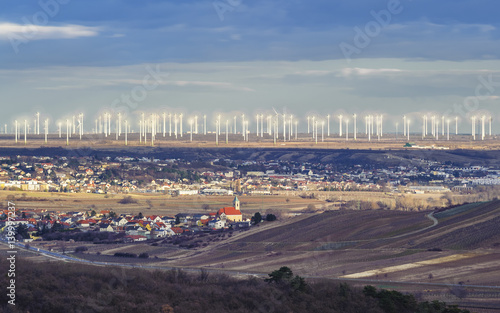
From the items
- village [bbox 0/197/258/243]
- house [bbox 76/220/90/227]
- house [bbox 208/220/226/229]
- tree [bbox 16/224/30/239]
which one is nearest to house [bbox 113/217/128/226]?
village [bbox 0/197/258/243]

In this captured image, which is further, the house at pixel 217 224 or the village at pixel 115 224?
the house at pixel 217 224

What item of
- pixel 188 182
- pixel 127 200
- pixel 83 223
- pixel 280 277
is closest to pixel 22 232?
pixel 83 223

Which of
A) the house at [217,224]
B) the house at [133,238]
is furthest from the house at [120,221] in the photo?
the house at [217,224]

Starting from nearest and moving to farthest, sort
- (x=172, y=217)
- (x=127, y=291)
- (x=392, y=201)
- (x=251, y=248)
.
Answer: (x=127, y=291)
(x=251, y=248)
(x=172, y=217)
(x=392, y=201)

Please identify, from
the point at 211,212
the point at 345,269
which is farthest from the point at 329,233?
the point at 211,212

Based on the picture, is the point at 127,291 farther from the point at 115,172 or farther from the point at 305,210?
the point at 115,172

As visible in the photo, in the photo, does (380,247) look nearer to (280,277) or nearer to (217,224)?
(280,277)

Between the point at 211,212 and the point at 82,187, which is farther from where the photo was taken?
the point at 82,187

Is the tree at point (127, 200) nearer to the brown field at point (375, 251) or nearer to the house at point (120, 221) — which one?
the house at point (120, 221)

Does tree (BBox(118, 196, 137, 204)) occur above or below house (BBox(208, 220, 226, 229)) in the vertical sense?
above

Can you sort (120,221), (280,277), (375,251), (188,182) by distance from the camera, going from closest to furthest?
(280,277)
(375,251)
(120,221)
(188,182)

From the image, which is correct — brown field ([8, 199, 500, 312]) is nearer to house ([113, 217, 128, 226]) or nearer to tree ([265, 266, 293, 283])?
tree ([265, 266, 293, 283])
